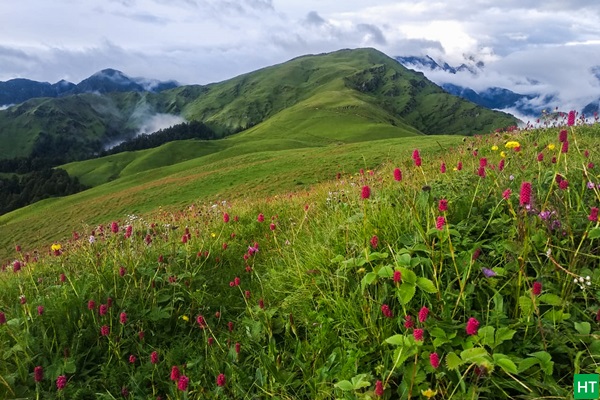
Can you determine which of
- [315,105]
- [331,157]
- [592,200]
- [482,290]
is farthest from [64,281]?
[315,105]

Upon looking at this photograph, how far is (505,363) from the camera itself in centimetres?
257

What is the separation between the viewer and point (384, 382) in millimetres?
3021

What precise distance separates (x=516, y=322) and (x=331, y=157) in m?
39.4

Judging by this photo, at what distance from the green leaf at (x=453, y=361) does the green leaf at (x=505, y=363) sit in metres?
0.23

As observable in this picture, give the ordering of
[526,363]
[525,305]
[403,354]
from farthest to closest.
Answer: [525,305] → [403,354] → [526,363]

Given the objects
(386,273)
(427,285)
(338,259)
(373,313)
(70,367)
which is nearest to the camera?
(427,285)

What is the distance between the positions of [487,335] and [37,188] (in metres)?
164

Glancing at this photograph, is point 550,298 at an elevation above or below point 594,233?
below

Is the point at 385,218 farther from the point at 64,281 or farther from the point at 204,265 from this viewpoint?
the point at 64,281

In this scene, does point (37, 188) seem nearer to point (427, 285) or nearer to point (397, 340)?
point (427, 285)

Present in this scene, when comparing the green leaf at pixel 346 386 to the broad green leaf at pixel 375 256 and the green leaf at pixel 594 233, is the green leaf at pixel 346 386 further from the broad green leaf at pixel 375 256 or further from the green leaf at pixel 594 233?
the green leaf at pixel 594 233

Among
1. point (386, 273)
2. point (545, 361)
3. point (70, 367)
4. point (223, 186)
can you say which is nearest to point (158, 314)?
point (70, 367)

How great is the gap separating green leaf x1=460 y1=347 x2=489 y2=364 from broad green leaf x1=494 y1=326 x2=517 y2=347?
0.19 meters

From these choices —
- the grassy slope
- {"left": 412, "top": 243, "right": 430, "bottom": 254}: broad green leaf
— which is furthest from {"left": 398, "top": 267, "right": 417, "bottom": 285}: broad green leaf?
the grassy slope
